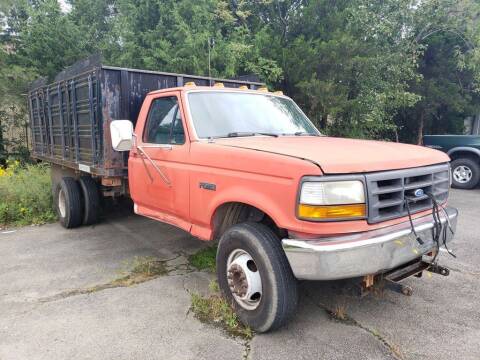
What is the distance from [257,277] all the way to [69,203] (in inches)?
164

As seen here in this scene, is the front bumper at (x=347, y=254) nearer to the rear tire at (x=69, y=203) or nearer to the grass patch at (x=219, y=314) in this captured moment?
the grass patch at (x=219, y=314)

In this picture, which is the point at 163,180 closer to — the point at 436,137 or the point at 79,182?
the point at 79,182

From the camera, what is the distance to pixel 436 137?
414 inches

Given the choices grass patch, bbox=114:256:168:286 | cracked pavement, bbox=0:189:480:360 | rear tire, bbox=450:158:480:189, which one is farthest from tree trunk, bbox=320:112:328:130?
grass patch, bbox=114:256:168:286

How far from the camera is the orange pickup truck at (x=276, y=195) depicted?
2.77 meters

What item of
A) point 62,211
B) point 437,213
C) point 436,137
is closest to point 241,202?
point 437,213

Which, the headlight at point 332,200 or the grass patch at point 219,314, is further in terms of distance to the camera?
the grass patch at point 219,314

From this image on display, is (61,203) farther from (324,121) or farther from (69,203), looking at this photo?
(324,121)

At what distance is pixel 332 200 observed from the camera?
2750 millimetres

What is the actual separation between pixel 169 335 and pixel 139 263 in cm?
170

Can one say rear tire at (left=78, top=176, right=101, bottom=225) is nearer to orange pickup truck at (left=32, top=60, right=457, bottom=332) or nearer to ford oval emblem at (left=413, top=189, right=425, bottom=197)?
orange pickup truck at (left=32, top=60, right=457, bottom=332)

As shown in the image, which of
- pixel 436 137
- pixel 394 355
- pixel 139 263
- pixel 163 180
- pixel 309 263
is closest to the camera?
pixel 309 263

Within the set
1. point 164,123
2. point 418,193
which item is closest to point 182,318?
point 164,123

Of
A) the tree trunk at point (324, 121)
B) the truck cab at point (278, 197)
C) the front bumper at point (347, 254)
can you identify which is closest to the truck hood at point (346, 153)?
the truck cab at point (278, 197)
